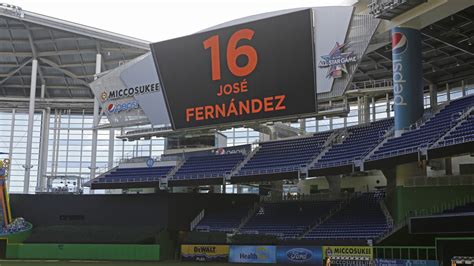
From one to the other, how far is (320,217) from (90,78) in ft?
132

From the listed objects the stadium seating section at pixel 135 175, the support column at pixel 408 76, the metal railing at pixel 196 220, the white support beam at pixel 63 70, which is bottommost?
the metal railing at pixel 196 220

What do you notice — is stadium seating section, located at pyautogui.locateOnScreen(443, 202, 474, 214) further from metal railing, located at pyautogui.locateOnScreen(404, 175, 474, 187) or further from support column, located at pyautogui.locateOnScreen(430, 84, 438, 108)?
support column, located at pyautogui.locateOnScreen(430, 84, 438, 108)

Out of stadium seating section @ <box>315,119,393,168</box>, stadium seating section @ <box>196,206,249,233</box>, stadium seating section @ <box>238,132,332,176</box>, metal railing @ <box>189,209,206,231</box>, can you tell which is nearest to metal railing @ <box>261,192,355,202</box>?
stadium seating section @ <box>196,206,249,233</box>

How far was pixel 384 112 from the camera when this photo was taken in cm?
6147

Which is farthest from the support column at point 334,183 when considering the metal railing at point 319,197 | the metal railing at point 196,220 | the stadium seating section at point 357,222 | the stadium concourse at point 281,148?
the metal railing at point 196,220

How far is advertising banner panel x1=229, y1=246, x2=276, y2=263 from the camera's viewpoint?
41.0 m

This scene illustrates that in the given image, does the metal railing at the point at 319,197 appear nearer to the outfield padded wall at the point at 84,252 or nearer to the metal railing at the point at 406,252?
the metal railing at the point at 406,252

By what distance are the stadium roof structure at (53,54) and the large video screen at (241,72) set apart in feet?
48.2

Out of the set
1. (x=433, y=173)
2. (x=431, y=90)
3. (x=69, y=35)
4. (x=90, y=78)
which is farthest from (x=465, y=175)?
(x=90, y=78)

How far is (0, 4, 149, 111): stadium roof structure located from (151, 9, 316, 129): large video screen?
14.7 m

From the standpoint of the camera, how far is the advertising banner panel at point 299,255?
38.7 metres

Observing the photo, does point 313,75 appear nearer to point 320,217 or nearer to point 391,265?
point 320,217

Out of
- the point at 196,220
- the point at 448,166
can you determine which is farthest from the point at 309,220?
the point at 196,220

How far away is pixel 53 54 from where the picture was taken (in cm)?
6625
